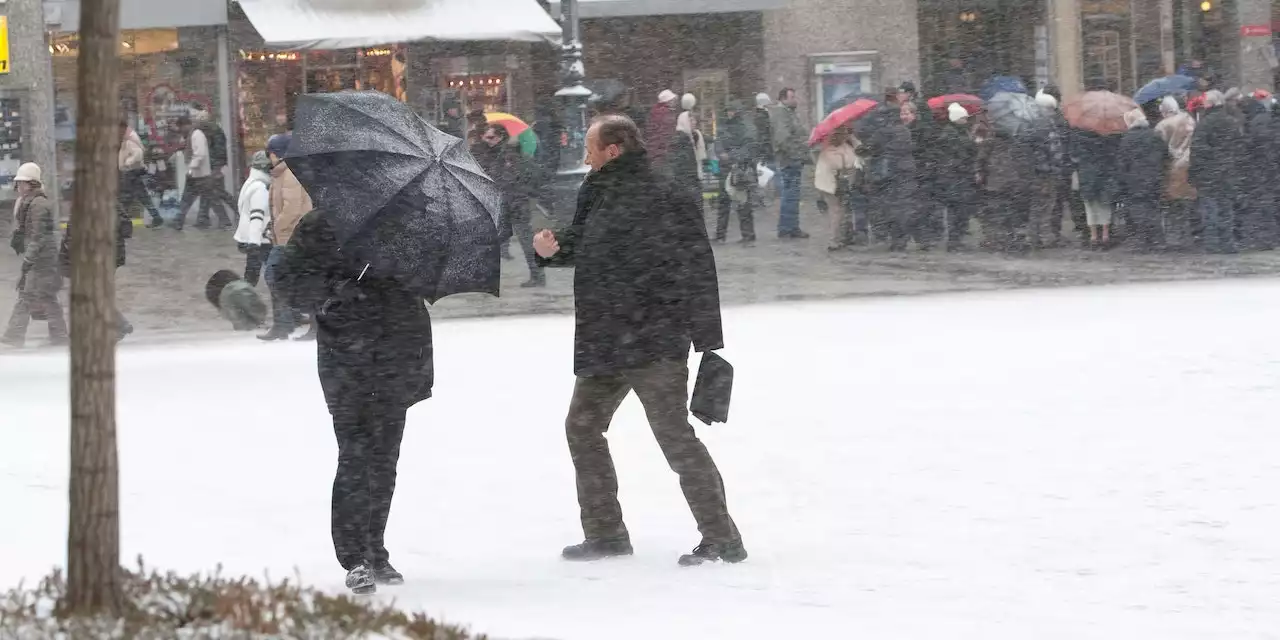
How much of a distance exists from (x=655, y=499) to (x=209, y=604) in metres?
4.07

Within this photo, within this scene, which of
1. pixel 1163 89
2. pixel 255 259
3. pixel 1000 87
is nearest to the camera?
pixel 255 259

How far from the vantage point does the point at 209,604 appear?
4582 millimetres

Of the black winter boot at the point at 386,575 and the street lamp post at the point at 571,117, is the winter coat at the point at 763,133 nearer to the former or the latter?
the street lamp post at the point at 571,117

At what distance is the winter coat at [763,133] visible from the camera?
76.2ft

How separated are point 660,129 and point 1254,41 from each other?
1333 cm

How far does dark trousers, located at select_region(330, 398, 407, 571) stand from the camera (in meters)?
6.59

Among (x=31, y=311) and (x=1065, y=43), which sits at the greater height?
(x=1065, y=43)

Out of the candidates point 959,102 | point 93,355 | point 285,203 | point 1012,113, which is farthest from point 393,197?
point 959,102

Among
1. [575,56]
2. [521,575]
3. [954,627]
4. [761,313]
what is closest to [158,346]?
[761,313]

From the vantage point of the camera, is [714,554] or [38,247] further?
[38,247]

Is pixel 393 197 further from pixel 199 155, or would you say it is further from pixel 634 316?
pixel 199 155

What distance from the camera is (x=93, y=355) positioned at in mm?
4609

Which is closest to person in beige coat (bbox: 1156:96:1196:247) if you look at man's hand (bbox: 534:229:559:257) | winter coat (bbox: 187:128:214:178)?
winter coat (bbox: 187:128:214:178)

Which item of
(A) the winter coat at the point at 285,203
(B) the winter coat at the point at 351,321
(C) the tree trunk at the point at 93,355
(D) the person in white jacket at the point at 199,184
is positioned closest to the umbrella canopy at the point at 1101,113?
(A) the winter coat at the point at 285,203
